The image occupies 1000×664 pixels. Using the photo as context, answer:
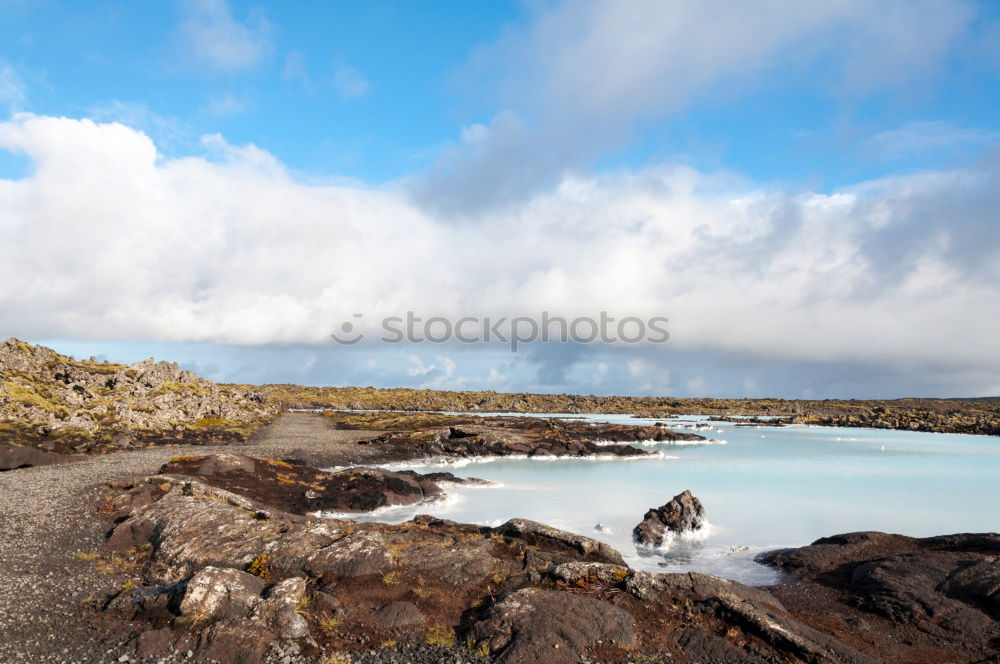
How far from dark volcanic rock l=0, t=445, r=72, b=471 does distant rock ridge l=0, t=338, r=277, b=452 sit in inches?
272

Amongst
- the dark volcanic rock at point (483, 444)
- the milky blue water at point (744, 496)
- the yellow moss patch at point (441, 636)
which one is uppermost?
the yellow moss patch at point (441, 636)

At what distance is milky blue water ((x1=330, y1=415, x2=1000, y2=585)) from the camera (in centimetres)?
2903

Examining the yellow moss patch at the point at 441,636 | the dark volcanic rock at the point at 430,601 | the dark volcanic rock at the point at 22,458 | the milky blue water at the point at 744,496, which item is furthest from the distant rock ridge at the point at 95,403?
the yellow moss patch at the point at 441,636

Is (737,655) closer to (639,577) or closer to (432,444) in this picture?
(639,577)

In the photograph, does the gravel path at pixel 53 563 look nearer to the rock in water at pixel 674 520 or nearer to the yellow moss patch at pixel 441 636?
the yellow moss patch at pixel 441 636

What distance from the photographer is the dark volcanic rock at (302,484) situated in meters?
31.4

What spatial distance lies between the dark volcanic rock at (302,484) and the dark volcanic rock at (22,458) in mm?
11192

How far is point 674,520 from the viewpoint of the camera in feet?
93.0

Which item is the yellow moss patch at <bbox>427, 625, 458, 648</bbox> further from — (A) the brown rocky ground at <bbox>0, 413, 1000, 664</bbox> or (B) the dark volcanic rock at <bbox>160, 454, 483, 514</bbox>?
(B) the dark volcanic rock at <bbox>160, 454, 483, 514</bbox>

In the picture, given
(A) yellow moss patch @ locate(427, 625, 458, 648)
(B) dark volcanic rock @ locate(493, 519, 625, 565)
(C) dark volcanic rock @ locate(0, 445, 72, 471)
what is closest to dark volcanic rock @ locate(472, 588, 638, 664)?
(A) yellow moss patch @ locate(427, 625, 458, 648)

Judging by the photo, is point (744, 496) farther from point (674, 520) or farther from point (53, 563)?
point (53, 563)

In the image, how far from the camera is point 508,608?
14000 millimetres

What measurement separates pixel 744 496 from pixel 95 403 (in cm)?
6321

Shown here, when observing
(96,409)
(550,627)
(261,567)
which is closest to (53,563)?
(261,567)
